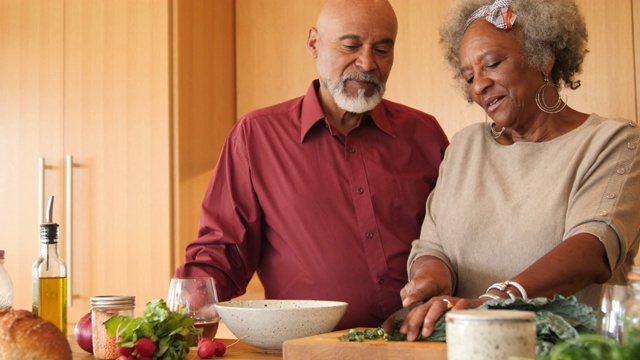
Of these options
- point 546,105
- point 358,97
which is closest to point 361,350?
point 546,105

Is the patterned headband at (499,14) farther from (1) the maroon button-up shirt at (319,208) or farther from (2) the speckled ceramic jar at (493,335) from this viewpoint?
(2) the speckled ceramic jar at (493,335)

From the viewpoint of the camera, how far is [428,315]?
1.16m

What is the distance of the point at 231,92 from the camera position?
3201mm

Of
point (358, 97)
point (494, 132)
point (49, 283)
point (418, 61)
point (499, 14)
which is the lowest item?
point (49, 283)

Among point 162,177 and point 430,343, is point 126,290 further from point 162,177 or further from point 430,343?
point 430,343

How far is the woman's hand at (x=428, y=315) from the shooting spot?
3.78 ft

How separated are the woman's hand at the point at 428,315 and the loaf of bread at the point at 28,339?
49cm

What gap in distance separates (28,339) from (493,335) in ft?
2.28

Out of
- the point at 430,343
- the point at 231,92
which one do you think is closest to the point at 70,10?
the point at 231,92

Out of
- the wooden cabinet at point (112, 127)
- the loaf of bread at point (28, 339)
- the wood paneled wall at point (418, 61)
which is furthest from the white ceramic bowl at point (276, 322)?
the wooden cabinet at point (112, 127)

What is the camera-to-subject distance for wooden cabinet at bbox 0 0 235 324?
116 inches

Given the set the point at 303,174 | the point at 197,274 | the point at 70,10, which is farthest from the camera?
the point at 70,10

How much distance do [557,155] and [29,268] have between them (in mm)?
2250

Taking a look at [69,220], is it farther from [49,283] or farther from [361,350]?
[361,350]
